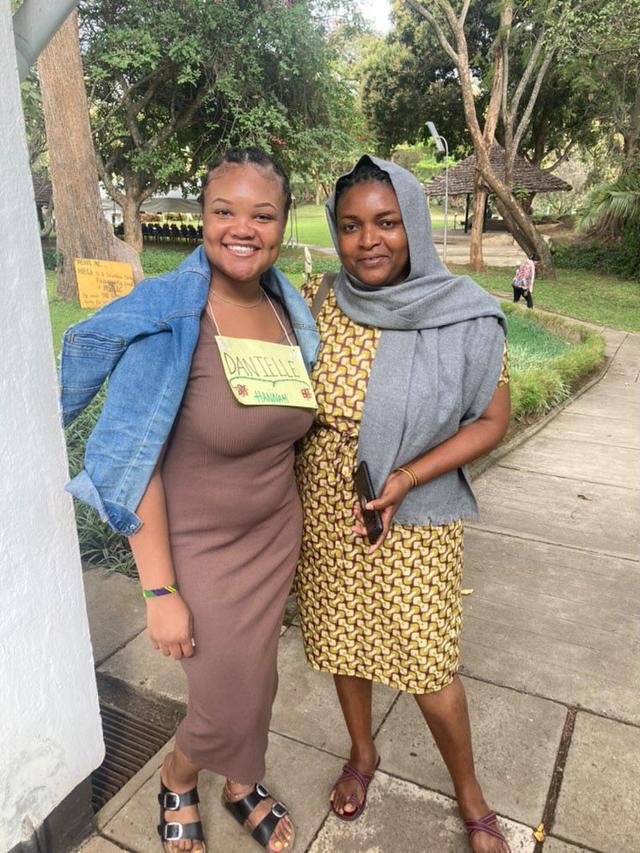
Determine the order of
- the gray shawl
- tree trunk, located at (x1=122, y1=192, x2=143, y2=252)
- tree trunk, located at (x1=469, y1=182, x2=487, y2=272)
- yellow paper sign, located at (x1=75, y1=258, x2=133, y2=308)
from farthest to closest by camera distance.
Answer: tree trunk, located at (x1=469, y1=182, x2=487, y2=272), tree trunk, located at (x1=122, y1=192, x2=143, y2=252), yellow paper sign, located at (x1=75, y1=258, x2=133, y2=308), the gray shawl

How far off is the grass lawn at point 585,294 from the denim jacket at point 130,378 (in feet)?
38.9

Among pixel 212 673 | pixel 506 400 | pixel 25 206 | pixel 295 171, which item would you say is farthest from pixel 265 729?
pixel 295 171

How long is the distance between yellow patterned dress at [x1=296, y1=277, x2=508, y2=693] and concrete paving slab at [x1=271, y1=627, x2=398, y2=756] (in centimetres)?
55

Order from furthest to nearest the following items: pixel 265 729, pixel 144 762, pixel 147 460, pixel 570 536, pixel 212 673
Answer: pixel 570 536
pixel 144 762
pixel 265 729
pixel 212 673
pixel 147 460

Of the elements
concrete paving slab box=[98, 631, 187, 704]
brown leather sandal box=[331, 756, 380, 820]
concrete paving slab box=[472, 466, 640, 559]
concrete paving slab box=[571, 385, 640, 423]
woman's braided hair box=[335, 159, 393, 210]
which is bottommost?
concrete paving slab box=[571, 385, 640, 423]

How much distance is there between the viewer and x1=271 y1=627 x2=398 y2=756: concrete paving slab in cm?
234

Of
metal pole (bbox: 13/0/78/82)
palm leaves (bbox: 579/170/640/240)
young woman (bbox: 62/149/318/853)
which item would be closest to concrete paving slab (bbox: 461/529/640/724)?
young woman (bbox: 62/149/318/853)

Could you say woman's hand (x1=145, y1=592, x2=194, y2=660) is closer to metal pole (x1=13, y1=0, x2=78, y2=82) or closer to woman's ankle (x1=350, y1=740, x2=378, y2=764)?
woman's ankle (x1=350, y1=740, x2=378, y2=764)

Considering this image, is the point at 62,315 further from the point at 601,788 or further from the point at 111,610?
the point at 601,788

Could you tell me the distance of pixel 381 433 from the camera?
1664mm

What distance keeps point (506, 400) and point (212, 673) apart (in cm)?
101

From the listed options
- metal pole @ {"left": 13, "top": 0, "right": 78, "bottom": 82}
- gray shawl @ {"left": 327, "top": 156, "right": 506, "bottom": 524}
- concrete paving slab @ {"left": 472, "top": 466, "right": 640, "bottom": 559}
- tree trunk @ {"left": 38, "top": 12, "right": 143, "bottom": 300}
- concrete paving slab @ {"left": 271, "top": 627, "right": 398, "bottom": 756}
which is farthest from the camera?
tree trunk @ {"left": 38, "top": 12, "right": 143, "bottom": 300}

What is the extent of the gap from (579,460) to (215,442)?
451 centimetres

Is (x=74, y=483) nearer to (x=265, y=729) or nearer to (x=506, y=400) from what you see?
(x=265, y=729)
